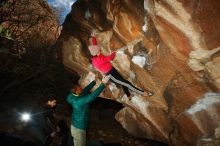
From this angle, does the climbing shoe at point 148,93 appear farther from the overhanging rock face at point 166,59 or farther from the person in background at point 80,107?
the person in background at point 80,107

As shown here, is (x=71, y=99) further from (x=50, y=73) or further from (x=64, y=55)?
(x=50, y=73)

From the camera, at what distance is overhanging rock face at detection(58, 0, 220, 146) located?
22.8ft

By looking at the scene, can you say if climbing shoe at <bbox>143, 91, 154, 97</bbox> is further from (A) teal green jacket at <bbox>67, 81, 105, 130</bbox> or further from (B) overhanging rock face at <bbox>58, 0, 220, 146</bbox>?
(A) teal green jacket at <bbox>67, 81, 105, 130</bbox>

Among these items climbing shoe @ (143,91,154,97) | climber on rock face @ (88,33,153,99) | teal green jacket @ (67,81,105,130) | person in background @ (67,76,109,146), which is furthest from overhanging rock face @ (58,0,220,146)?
teal green jacket @ (67,81,105,130)

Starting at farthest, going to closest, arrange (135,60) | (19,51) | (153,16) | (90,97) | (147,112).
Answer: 1. (19,51)
2. (147,112)
3. (135,60)
4. (153,16)
5. (90,97)

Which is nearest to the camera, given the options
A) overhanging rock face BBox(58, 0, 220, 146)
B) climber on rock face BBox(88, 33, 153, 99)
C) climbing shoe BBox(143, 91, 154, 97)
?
overhanging rock face BBox(58, 0, 220, 146)

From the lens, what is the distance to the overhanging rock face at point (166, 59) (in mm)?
6949

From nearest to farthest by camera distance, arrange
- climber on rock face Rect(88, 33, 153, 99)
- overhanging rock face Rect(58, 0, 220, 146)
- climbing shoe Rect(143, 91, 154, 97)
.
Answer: overhanging rock face Rect(58, 0, 220, 146)
climber on rock face Rect(88, 33, 153, 99)
climbing shoe Rect(143, 91, 154, 97)

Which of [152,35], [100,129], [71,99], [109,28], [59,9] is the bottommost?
[100,129]

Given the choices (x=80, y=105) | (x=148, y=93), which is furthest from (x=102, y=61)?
(x=148, y=93)

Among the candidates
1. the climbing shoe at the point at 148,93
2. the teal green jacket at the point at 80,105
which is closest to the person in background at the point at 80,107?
the teal green jacket at the point at 80,105

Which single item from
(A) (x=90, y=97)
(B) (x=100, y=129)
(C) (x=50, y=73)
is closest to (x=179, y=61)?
(A) (x=90, y=97)

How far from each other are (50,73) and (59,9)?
9.60m

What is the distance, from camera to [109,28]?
1126 cm
